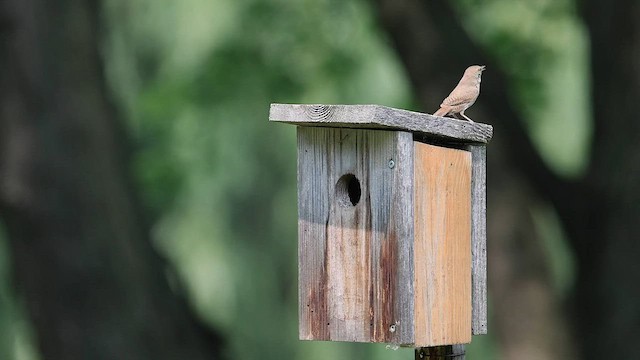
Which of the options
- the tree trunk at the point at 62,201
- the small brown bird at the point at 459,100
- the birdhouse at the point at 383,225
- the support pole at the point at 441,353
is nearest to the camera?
the birdhouse at the point at 383,225

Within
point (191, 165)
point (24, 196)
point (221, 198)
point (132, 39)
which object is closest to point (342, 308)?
point (24, 196)

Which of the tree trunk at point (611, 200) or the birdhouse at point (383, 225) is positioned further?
the tree trunk at point (611, 200)

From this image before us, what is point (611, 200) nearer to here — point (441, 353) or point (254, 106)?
point (441, 353)

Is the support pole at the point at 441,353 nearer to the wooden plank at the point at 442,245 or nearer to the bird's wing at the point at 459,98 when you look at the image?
the wooden plank at the point at 442,245

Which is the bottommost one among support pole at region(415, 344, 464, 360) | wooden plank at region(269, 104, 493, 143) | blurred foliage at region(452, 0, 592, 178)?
support pole at region(415, 344, 464, 360)

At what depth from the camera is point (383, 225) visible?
142 inches

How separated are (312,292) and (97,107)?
4056 mm

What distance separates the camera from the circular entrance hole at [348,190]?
3752mm

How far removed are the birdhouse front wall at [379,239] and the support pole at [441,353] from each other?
0.04 metres

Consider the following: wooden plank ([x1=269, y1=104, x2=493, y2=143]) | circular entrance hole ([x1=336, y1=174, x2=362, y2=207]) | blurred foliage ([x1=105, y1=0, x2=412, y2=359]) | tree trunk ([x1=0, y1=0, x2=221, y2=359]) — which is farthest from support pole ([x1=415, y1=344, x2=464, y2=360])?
blurred foliage ([x1=105, y1=0, x2=412, y2=359])

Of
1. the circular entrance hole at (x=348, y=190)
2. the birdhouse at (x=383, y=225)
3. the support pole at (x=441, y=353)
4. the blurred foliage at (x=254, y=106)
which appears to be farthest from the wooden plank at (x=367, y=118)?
the blurred foliage at (x=254, y=106)

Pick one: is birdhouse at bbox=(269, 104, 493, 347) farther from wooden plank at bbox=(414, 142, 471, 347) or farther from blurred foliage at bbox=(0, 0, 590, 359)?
blurred foliage at bbox=(0, 0, 590, 359)

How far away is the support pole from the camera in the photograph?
153 inches

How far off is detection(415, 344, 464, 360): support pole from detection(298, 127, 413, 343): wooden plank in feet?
1.07
